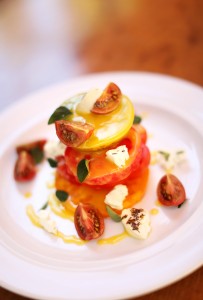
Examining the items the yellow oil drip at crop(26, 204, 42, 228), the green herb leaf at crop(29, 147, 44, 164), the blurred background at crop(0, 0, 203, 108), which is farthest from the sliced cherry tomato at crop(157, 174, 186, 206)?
the blurred background at crop(0, 0, 203, 108)

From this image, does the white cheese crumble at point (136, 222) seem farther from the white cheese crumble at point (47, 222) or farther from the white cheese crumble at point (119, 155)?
the white cheese crumble at point (47, 222)

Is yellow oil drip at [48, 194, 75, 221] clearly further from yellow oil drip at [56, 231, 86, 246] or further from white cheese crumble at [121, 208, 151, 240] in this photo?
white cheese crumble at [121, 208, 151, 240]

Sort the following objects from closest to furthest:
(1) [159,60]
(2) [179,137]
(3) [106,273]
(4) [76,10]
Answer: (3) [106,273], (2) [179,137], (1) [159,60], (4) [76,10]

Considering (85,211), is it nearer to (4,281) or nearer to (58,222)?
(58,222)

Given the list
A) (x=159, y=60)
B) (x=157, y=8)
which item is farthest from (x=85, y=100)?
(x=157, y=8)

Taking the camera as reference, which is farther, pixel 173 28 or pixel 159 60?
pixel 173 28

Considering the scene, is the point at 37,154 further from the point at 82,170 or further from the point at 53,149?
the point at 82,170

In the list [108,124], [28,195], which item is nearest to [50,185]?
[28,195]
